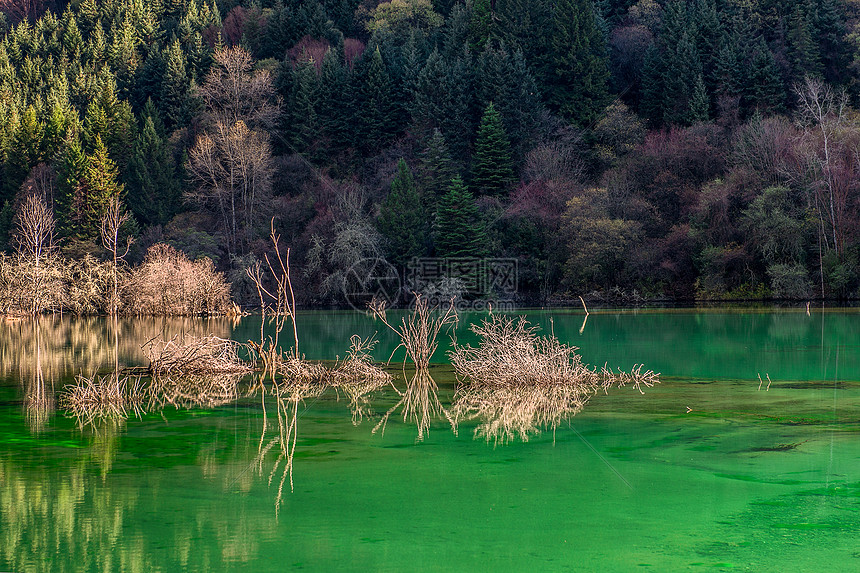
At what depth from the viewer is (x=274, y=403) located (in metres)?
13.5

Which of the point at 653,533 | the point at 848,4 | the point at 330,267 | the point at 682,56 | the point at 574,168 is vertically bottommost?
the point at 653,533

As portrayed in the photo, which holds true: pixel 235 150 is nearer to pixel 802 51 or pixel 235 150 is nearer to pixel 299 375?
pixel 802 51

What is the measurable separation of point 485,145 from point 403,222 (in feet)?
26.6

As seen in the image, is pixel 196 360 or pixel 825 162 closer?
pixel 196 360

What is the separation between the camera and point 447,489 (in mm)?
8234

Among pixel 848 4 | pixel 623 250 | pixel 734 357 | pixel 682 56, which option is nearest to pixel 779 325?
pixel 734 357

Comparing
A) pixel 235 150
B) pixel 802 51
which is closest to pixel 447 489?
pixel 235 150

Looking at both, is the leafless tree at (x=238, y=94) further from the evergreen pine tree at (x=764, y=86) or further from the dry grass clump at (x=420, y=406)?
the dry grass clump at (x=420, y=406)

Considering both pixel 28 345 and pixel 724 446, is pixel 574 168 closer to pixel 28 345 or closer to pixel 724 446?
pixel 28 345

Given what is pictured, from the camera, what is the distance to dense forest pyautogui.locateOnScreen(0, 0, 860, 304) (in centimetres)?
4372

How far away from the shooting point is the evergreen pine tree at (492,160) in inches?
1988

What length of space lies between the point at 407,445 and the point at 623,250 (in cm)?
3561

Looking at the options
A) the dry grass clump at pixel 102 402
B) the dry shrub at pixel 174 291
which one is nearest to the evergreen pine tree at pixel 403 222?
the dry shrub at pixel 174 291

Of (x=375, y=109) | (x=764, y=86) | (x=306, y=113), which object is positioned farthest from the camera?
(x=306, y=113)
